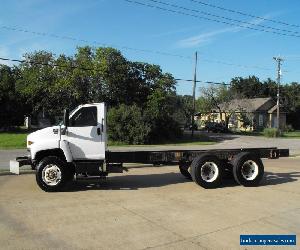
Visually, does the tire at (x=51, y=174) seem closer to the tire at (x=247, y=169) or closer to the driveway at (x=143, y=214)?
the driveway at (x=143, y=214)

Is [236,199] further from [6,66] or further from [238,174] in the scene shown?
[6,66]

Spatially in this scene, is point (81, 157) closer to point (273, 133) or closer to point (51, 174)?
point (51, 174)

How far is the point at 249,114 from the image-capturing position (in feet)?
252

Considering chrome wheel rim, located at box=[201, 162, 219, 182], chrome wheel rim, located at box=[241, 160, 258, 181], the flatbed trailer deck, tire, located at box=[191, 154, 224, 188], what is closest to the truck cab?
the flatbed trailer deck

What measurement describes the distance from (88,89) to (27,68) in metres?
15.1

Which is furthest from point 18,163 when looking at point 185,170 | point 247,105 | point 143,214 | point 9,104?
point 247,105

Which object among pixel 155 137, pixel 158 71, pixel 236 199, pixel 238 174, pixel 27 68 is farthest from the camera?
pixel 27 68

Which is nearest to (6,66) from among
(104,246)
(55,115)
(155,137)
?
(55,115)

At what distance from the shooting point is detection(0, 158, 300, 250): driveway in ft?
24.1

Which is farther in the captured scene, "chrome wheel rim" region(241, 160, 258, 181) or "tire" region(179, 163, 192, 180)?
"tire" region(179, 163, 192, 180)

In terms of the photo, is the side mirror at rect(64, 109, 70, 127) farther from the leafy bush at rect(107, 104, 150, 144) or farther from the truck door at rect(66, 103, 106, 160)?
the leafy bush at rect(107, 104, 150, 144)

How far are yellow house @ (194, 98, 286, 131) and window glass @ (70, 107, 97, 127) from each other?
63.3 m

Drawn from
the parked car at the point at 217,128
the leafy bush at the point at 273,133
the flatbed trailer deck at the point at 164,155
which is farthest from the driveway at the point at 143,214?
the parked car at the point at 217,128

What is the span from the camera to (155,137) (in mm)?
43625
